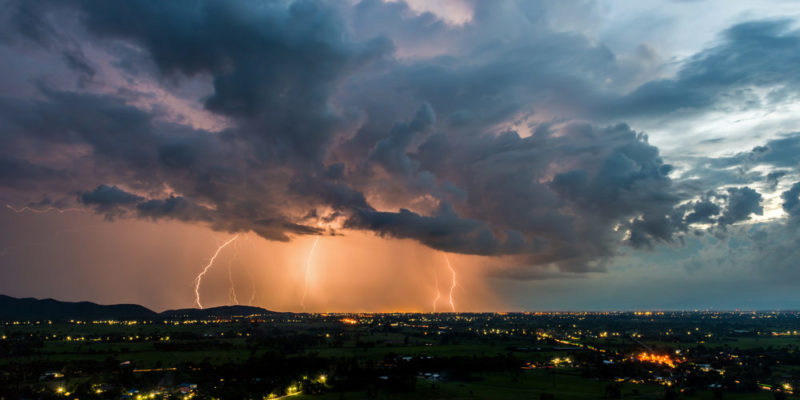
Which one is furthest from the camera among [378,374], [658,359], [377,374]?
[658,359]

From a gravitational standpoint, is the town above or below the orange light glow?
above

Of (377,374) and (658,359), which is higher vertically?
(377,374)

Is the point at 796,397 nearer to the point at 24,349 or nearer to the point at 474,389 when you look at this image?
the point at 474,389

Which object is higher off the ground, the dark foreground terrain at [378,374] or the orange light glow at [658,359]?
the dark foreground terrain at [378,374]

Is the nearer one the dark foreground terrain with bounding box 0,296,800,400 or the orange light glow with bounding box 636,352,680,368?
the dark foreground terrain with bounding box 0,296,800,400

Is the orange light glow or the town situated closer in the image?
the town

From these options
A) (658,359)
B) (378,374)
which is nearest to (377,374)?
(378,374)

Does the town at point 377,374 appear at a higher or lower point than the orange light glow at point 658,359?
higher

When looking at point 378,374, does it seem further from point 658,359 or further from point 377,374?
point 658,359

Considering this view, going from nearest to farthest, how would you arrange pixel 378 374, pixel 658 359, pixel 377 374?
1. pixel 377 374
2. pixel 378 374
3. pixel 658 359

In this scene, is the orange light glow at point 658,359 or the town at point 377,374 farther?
the orange light glow at point 658,359

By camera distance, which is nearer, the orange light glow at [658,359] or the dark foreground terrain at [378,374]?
the dark foreground terrain at [378,374]
